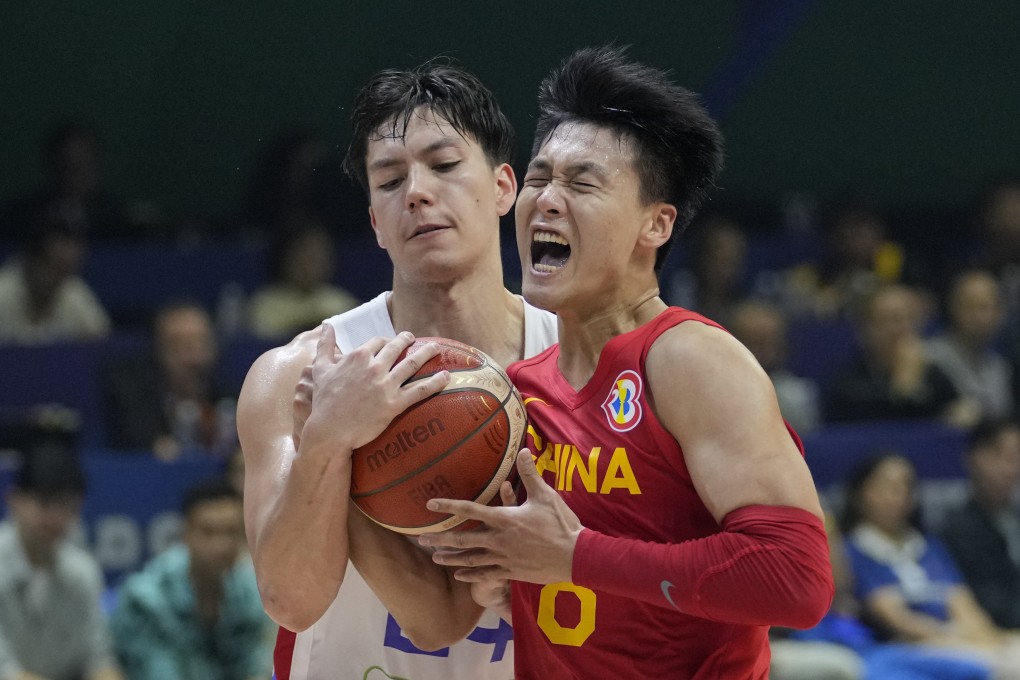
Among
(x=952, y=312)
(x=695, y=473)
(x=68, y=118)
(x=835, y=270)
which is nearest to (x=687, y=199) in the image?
(x=695, y=473)

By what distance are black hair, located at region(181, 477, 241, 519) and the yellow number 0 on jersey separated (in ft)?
11.3

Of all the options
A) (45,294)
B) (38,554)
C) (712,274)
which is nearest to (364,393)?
(38,554)

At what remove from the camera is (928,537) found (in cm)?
726

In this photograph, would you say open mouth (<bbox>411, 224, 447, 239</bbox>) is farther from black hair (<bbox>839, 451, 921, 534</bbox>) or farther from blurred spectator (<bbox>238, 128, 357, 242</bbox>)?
blurred spectator (<bbox>238, 128, 357, 242</bbox>)

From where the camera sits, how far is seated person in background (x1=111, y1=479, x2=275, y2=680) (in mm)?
5887

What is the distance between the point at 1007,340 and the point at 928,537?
1.92 meters

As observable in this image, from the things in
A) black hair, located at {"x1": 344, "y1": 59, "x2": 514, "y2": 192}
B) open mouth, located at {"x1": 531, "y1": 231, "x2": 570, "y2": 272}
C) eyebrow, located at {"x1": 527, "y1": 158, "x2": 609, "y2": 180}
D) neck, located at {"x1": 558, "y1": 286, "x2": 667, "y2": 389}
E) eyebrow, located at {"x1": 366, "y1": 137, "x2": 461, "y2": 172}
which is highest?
black hair, located at {"x1": 344, "y1": 59, "x2": 514, "y2": 192}

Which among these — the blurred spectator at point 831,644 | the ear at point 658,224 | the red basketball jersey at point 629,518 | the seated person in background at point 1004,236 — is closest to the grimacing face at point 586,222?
the ear at point 658,224

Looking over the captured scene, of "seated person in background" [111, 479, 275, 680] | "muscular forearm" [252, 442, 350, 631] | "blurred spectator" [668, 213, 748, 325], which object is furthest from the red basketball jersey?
"blurred spectator" [668, 213, 748, 325]

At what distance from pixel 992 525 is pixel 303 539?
5143 millimetres

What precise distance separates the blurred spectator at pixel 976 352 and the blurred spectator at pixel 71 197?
5.27m

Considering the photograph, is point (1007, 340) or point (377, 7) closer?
point (1007, 340)

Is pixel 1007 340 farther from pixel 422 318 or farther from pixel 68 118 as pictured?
pixel 68 118

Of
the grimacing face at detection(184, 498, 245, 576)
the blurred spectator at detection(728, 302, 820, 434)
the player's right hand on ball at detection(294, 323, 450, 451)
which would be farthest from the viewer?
the blurred spectator at detection(728, 302, 820, 434)
